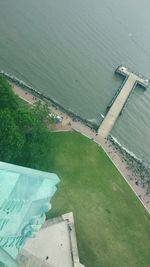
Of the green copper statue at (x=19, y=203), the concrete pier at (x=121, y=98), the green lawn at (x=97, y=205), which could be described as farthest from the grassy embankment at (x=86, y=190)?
the green copper statue at (x=19, y=203)

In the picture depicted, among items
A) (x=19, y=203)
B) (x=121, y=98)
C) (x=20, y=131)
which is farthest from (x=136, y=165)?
(x=19, y=203)

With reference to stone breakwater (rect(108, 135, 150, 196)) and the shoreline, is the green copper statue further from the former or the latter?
stone breakwater (rect(108, 135, 150, 196))

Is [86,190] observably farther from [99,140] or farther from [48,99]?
[48,99]

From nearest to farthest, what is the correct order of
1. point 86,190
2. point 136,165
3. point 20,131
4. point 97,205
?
point 20,131 → point 97,205 → point 86,190 → point 136,165

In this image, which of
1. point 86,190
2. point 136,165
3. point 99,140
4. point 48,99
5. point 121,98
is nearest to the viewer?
point 86,190

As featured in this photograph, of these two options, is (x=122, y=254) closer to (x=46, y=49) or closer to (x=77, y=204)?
(x=77, y=204)
